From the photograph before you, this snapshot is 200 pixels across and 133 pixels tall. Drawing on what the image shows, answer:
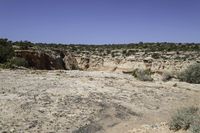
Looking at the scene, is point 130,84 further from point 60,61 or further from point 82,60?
point 82,60

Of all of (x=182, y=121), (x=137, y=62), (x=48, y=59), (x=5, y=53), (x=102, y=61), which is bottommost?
(x=102, y=61)

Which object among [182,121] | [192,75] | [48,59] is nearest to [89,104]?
[182,121]

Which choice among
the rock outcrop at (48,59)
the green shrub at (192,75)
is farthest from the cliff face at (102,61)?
the green shrub at (192,75)

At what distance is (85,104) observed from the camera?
15.3 m

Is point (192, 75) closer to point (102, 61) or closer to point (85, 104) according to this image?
point (85, 104)

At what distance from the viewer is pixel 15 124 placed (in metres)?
12.3

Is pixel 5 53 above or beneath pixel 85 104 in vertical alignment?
above

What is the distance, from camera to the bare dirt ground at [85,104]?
12773 mm

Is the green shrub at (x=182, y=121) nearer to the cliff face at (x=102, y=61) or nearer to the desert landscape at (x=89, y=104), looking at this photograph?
the desert landscape at (x=89, y=104)

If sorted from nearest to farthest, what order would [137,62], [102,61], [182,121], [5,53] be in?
[182,121]
[5,53]
[137,62]
[102,61]

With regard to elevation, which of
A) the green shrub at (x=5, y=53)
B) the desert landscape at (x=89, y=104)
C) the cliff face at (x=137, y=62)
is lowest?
the cliff face at (x=137, y=62)

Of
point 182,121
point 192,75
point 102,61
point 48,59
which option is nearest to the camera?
point 182,121

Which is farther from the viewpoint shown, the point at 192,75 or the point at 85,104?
the point at 192,75

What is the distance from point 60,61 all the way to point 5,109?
2756cm
